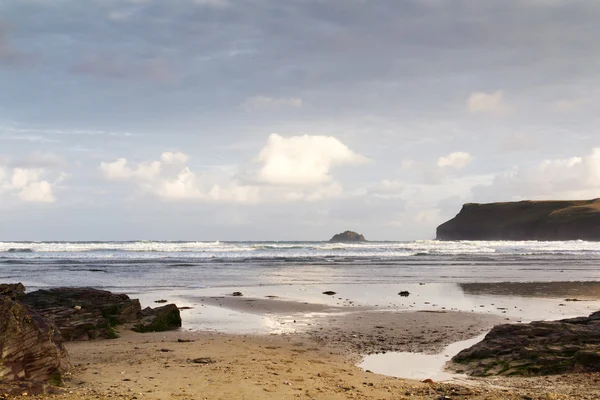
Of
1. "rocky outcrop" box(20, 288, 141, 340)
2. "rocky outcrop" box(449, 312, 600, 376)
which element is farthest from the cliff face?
"rocky outcrop" box(20, 288, 141, 340)

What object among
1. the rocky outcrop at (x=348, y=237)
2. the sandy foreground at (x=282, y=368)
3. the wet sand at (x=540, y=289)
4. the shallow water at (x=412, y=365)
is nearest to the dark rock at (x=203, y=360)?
the sandy foreground at (x=282, y=368)

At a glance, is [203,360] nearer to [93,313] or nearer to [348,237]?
[93,313]

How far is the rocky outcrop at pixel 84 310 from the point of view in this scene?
1173 centimetres

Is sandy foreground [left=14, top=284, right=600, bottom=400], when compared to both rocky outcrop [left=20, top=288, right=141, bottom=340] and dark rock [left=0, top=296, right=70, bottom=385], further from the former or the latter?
rocky outcrop [left=20, top=288, right=141, bottom=340]

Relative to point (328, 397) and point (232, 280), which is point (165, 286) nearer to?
point (232, 280)

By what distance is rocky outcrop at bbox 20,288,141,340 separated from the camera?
1173cm

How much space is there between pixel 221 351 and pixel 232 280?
20.7 m

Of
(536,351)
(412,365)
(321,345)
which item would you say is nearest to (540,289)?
(321,345)

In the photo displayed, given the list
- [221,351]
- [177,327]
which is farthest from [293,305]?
[221,351]

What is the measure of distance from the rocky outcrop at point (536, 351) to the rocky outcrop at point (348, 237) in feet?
554

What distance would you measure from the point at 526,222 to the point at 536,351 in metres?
168

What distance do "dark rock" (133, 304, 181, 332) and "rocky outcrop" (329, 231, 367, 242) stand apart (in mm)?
165661

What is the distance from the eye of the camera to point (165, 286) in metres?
26.4

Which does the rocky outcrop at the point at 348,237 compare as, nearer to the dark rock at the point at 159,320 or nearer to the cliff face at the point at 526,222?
the cliff face at the point at 526,222
